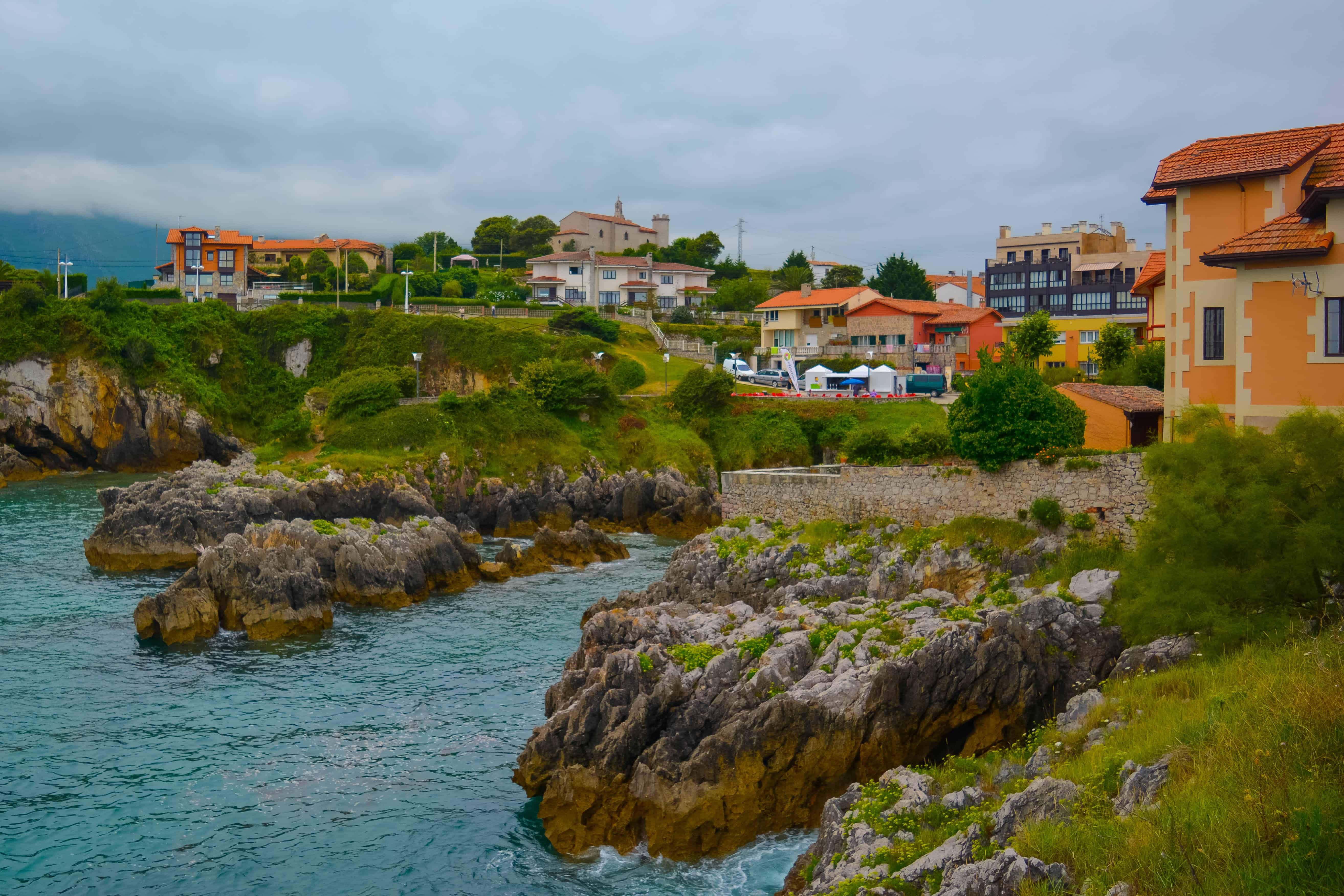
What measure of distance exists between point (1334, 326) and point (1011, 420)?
7.61m

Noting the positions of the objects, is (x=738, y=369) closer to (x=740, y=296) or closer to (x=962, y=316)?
(x=962, y=316)

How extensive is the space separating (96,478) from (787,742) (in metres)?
64.4

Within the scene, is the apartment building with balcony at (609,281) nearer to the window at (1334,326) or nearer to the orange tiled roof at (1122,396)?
the orange tiled roof at (1122,396)

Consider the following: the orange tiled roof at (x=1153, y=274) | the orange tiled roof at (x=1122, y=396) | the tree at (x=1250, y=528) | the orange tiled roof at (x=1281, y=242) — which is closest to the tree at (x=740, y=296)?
the orange tiled roof at (x=1153, y=274)

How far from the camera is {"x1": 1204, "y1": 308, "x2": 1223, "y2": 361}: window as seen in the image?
2545 centimetres

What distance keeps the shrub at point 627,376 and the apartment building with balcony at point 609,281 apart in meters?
30.4

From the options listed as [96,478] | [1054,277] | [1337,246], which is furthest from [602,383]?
[1054,277]

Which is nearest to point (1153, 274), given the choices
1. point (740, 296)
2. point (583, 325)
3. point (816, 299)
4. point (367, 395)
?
point (816, 299)

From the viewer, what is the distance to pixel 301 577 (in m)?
34.6

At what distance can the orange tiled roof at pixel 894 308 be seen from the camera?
81812 millimetres

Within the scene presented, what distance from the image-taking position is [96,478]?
67.9 meters

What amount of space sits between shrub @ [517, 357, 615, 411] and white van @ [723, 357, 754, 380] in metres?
13.5

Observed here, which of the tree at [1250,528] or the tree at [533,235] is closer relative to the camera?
the tree at [1250,528]

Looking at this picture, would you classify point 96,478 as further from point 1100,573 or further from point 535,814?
point 1100,573
